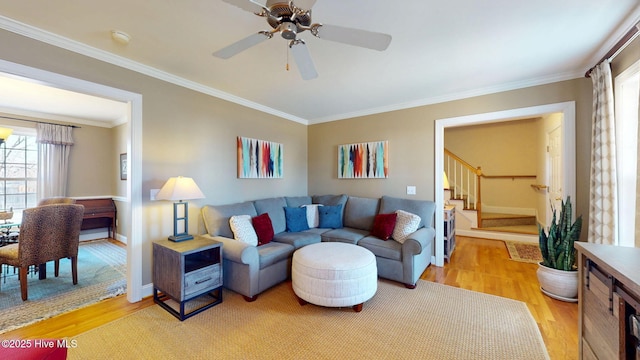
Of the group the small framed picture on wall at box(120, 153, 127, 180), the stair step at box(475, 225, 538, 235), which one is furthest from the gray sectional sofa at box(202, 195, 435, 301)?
the small framed picture on wall at box(120, 153, 127, 180)

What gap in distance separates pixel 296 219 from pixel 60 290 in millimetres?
2848

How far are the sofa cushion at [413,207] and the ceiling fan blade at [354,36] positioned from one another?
249 cm

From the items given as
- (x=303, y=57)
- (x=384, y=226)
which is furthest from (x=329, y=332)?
(x=303, y=57)

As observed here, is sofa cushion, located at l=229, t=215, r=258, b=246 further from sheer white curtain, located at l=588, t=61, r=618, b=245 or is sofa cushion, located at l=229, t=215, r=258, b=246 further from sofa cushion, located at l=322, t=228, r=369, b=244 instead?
sheer white curtain, located at l=588, t=61, r=618, b=245

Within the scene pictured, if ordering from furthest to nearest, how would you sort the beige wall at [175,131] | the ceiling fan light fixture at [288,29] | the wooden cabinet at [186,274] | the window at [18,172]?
the window at [18,172], the wooden cabinet at [186,274], the beige wall at [175,131], the ceiling fan light fixture at [288,29]

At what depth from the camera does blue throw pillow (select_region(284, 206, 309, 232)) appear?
362 cm

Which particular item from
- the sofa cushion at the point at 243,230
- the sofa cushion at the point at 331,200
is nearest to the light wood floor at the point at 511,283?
the sofa cushion at the point at 331,200

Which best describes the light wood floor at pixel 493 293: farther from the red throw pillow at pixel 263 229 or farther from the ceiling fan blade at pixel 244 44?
the ceiling fan blade at pixel 244 44

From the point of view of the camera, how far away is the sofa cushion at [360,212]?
12.4 ft

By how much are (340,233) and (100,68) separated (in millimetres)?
3212

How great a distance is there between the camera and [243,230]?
2881mm

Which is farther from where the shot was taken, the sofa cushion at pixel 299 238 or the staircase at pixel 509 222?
the staircase at pixel 509 222

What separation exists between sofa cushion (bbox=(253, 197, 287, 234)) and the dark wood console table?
367 cm

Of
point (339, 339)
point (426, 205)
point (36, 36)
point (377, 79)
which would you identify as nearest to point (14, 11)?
point (36, 36)
